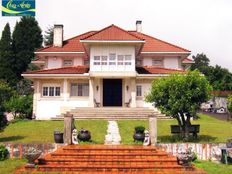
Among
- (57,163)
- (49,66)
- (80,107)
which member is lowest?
(57,163)

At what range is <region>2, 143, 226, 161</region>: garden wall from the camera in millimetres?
13359

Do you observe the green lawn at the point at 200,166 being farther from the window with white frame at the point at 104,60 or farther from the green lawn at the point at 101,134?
the window with white frame at the point at 104,60

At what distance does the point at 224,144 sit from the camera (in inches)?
550

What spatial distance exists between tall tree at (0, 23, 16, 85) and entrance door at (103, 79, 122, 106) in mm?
24471

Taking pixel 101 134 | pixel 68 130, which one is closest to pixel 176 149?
pixel 68 130

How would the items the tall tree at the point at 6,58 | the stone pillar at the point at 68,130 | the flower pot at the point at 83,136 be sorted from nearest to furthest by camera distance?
the stone pillar at the point at 68,130
the flower pot at the point at 83,136
the tall tree at the point at 6,58

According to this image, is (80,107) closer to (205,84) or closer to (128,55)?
(128,55)

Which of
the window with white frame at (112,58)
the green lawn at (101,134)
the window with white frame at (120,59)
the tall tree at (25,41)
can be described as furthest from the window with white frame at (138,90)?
the tall tree at (25,41)

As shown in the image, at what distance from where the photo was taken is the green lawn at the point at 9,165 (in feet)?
36.2

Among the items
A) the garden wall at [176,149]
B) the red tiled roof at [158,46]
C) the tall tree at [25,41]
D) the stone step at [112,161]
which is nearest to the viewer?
the stone step at [112,161]

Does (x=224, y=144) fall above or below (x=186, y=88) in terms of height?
below

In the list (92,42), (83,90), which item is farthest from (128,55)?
(83,90)

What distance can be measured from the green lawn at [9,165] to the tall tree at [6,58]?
123ft

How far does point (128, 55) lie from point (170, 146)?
14.2m
